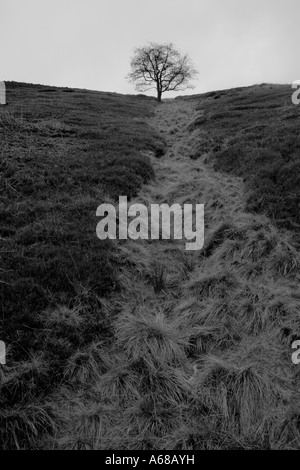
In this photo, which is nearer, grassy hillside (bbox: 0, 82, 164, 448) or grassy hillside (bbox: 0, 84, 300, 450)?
grassy hillside (bbox: 0, 84, 300, 450)

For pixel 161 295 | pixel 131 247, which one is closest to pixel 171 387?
pixel 161 295

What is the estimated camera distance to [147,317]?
21.3 ft

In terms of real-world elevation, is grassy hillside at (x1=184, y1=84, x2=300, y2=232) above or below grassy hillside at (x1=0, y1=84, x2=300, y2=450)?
above

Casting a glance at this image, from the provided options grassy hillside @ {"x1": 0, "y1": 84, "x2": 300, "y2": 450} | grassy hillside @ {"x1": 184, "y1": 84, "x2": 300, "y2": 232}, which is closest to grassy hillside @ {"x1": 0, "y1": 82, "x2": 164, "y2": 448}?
grassy hillside @ {"x1": 0, "y1": 84, "x2": 300, "y2": 450}

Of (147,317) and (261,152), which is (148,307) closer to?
(147,317)

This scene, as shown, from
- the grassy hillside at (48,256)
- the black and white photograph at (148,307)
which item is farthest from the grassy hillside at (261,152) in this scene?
the grassy hillside at (48,256)

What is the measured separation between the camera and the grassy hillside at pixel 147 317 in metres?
4.59

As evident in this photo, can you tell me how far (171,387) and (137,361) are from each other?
2.18 feet

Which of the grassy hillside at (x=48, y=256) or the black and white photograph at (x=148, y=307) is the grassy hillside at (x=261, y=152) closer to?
the black and white photograph at (x=148, y=307)

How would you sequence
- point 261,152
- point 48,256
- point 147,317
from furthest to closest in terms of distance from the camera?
point 261,152, point 48,256, point 147,317

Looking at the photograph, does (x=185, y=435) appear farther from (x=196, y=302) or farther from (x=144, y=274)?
(x=144, y=274)

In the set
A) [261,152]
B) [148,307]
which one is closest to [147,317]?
[148,307]

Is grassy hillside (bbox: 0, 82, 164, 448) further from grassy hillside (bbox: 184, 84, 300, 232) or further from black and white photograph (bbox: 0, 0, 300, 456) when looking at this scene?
grassy hillside (bbox: 184, 84, 300, 232)

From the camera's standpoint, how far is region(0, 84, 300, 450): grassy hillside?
15.1 feet
